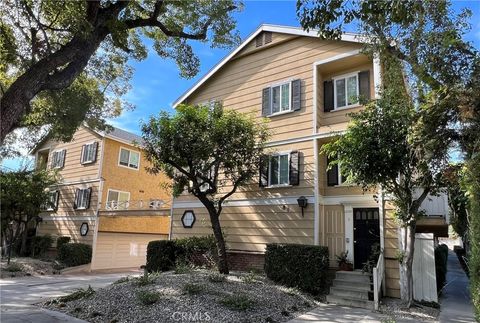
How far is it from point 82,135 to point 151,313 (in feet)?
59.6

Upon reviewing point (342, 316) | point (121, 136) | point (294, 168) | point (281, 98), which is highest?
point (121, 136)

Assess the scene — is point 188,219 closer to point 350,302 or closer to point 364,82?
point 350,302

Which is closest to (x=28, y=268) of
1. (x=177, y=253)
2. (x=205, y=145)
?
(x=177, y=253)

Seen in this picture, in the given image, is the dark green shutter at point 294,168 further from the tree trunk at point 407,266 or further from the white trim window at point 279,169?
the tree trunk at point 407,266

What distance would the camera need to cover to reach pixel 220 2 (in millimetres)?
9914

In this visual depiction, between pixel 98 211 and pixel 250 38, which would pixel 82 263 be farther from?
pixel 250 38

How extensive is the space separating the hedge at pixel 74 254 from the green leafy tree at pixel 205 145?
34.0 feet

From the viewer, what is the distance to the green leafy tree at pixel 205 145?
11.7 metres

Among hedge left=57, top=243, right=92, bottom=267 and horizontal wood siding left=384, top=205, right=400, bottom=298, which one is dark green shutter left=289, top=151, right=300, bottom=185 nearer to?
horizontal wood siding left=384, top=205, right=400, bottom=298

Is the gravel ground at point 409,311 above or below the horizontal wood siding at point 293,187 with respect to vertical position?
below

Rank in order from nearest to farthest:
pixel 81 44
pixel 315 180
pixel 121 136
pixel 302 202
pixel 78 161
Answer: pixel 81 44, pixel 302 202, pixel 315 180, pixel 78 161, pixel 121 136

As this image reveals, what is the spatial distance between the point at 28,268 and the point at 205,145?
12.6 metres

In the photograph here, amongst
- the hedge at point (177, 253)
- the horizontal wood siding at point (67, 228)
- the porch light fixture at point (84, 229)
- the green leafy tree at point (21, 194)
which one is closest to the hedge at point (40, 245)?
the horizontal wood siding at point (67, 228)

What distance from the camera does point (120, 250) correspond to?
22.2m
